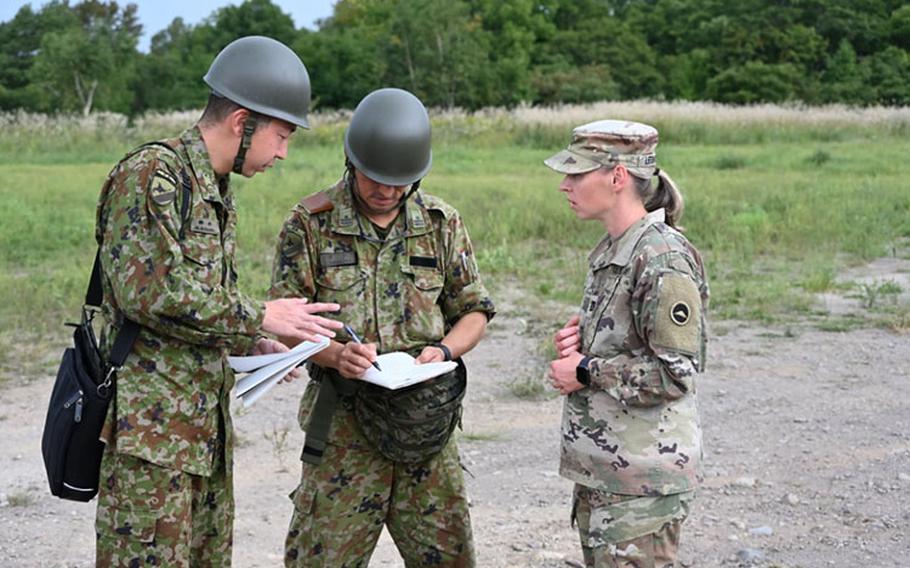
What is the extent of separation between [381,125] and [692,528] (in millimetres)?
2590

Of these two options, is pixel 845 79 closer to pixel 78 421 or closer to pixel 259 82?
pixel 259 82

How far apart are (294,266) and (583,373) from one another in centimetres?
96

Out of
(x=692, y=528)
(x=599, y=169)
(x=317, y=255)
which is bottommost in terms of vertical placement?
(x=692, y=528)

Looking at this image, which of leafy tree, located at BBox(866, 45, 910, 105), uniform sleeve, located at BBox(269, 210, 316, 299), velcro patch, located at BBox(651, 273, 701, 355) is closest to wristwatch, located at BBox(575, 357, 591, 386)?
velcro patch, located at BBox(651, 273, 701, 355)

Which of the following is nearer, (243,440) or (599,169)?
(599,169)

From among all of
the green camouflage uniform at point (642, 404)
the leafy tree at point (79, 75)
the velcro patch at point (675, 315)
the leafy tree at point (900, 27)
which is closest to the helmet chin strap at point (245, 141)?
the green camouflage uniform at point (642, 404)

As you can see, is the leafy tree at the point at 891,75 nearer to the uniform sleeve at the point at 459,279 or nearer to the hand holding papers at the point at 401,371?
the uniform sleeve at the point at 459,279

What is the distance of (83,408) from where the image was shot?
309 centimetres

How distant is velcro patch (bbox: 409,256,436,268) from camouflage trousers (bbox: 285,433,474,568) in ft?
1.90

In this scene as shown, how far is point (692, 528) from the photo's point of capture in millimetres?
5195

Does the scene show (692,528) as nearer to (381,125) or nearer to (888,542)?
(888,542)

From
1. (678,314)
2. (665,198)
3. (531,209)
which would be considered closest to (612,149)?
(665,198)

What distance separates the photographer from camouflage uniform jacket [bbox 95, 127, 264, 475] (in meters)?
3.01

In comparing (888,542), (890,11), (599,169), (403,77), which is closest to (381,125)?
(599,169)
